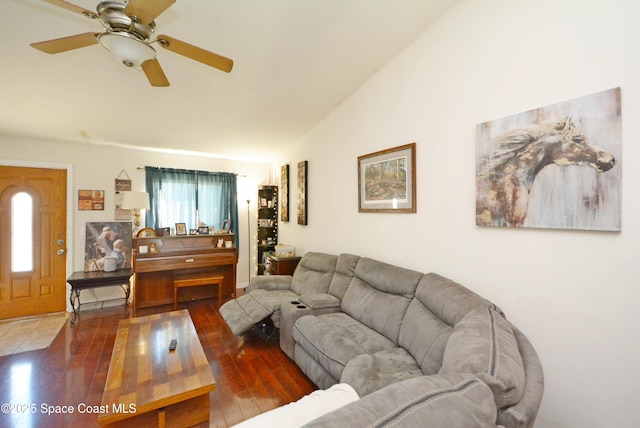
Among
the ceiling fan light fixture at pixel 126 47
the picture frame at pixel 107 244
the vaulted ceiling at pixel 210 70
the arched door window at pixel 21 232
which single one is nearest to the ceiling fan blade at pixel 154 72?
the ceiling fan light fixture at pixel 126 47

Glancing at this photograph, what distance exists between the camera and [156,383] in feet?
5.47

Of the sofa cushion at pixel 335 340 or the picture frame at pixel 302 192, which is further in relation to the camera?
the picture frame at pixel 302 192

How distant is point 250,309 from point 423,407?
8.14ft

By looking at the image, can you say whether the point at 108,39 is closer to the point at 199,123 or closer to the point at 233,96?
the point at 233,96

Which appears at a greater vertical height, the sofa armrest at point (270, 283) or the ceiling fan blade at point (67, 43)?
the ceiling fan blade at point (67, 43)

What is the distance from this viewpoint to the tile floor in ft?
9.43

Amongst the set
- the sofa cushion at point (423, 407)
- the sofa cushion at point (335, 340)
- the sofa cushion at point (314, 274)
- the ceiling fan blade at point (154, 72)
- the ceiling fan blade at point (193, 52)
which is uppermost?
the ceiling fan blade at point (193, 52)

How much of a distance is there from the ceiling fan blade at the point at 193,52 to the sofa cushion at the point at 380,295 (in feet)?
6.75

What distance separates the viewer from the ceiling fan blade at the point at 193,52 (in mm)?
1525

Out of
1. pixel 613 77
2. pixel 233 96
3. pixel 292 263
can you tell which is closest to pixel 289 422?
pixel 613 77

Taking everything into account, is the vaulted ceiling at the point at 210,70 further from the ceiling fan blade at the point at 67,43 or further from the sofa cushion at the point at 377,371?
the sofa cushion at the point at 377,371

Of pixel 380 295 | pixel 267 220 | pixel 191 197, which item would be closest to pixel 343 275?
pixel 380 295

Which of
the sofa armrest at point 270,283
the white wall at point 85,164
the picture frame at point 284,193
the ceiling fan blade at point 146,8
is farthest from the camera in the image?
the picture frame at point 284,193

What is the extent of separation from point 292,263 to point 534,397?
3470mm
